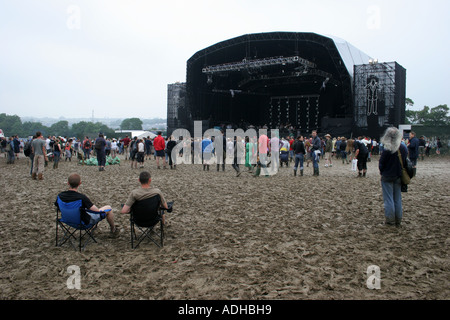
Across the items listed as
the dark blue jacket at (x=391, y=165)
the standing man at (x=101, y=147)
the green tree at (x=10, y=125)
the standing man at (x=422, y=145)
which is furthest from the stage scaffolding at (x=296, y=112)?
the green tree at (x=10, y=125)

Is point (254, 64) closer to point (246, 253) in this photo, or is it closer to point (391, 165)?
point (391, 165)

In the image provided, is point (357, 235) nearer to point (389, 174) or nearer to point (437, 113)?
point (389, 174)

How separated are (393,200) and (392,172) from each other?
492mm

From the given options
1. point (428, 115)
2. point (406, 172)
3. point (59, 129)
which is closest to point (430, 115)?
point (428, 115)

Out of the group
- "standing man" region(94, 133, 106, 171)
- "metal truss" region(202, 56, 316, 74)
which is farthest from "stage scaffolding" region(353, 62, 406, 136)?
"standing man" region(94, 133, 106, 171)

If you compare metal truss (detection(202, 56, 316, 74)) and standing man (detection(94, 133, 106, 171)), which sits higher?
metal truss (detection(202, 56, 316, 74))

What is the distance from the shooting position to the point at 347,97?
27.6 metres

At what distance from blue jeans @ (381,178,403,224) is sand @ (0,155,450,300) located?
22 centimetres

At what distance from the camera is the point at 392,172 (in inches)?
225

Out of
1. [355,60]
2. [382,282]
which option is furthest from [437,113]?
[382,282]

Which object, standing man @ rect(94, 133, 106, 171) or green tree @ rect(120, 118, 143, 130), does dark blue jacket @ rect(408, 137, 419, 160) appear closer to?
standing man @ rect(94, 133, 106, 171)

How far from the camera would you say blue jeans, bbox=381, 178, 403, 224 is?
19.0 ft

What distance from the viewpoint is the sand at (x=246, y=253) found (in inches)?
137
